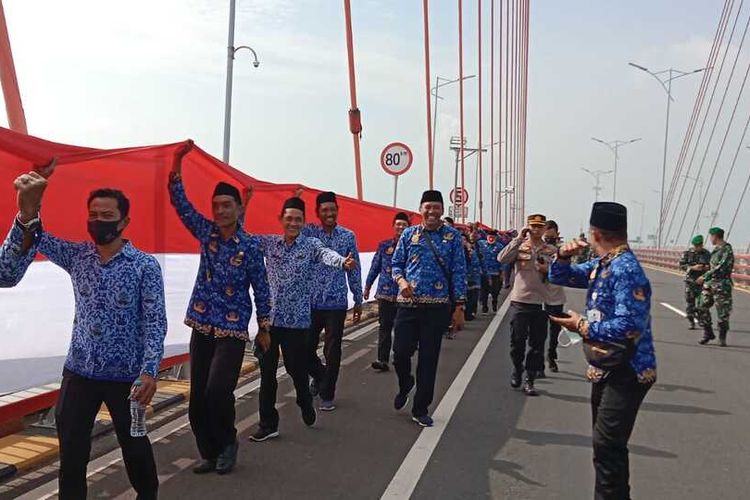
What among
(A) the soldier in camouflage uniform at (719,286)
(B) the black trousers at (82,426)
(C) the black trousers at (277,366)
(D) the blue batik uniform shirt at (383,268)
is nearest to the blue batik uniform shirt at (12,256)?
(B) the black trousers at (82,426)

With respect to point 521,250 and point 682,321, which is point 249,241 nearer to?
point 521,250

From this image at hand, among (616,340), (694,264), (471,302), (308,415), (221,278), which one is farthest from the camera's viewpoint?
(471,302)

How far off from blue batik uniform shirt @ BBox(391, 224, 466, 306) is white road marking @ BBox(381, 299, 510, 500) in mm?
1045

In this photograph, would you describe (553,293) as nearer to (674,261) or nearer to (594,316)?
(594,316)

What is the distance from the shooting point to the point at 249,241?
15.2 feet

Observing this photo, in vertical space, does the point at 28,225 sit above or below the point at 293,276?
above

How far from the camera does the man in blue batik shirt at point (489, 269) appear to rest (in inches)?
637

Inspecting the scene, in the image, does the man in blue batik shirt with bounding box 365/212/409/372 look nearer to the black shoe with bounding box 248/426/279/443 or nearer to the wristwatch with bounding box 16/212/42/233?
the black shoe with bounding box 248/426/279/443

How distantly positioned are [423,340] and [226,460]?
6.68 feet

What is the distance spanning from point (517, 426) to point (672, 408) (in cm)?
186

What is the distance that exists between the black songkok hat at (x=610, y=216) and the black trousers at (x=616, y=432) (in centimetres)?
74

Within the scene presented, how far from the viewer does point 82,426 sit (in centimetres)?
342

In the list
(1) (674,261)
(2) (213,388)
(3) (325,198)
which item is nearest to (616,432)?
(2) (213,388)

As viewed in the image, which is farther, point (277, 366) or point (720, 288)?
point (720, 288)
